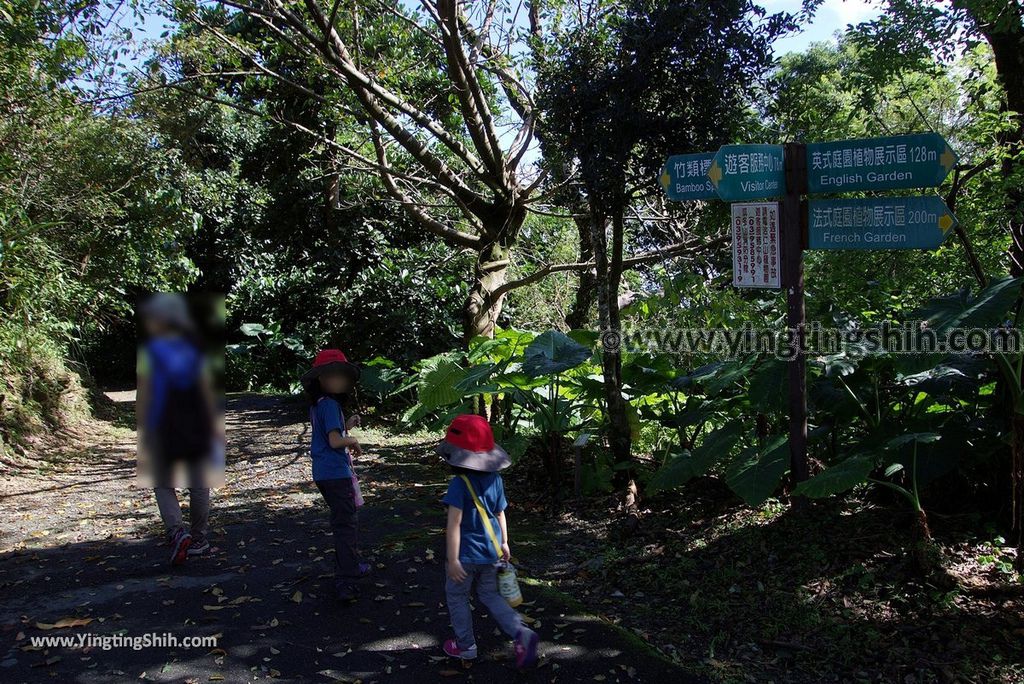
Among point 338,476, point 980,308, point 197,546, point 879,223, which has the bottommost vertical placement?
point 197,546

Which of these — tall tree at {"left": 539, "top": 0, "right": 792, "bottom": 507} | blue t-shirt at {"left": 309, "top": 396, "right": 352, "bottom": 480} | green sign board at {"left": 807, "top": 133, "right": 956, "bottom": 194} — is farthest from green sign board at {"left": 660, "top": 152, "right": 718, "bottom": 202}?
blue t-shirt at {"left": 309, "top": 396, "right": 352, "bottom": 480}

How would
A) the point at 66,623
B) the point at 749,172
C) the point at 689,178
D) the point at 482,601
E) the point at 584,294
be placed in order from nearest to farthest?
the point at 482,601
the point at 66,623
the point at 749,172
the point at 689,178
the point at 584,294

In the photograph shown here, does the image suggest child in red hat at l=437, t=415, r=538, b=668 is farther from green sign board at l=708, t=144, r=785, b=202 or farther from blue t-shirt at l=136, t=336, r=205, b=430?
blue t-shirt at l=136, t=336, r=205, b=430

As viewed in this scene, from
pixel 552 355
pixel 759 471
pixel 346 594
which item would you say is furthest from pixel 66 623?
pixel 759 471

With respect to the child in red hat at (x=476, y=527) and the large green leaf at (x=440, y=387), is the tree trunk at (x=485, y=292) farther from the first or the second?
the child in red hat at (x=476, y=527)

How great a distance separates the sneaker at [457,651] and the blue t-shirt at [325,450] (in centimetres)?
115

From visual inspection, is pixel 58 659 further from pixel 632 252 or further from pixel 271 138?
pixel 271 138

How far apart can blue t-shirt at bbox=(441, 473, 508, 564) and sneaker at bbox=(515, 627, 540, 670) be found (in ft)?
1.21

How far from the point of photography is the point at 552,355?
234 inches

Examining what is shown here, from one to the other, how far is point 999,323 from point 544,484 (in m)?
3.88

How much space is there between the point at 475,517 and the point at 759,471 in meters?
2.09

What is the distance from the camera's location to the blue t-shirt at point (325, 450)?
4.45 m

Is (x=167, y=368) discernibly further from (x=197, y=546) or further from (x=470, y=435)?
(x=197, y=546)

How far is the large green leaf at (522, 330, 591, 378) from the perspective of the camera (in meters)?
5.80
